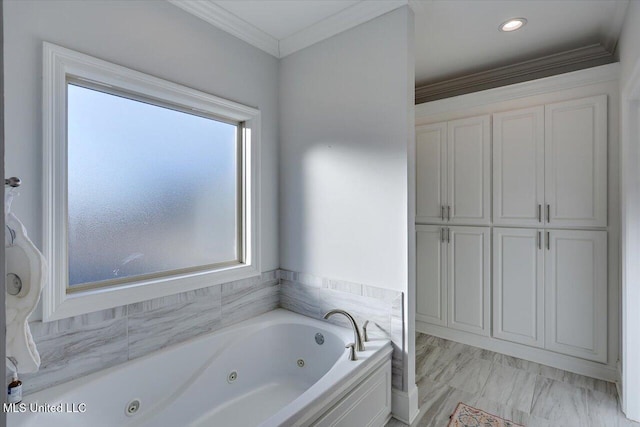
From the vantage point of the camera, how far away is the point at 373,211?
2.11 m

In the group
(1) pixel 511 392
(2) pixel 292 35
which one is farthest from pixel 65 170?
(1) pixel 511 392

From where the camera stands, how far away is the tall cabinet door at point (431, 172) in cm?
308

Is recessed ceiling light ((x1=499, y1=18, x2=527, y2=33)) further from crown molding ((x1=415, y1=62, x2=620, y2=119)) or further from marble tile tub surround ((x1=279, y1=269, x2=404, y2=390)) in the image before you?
Result: marble tile tub surround ((x1=279, y1=269, x2=404, y2=390))

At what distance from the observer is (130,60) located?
1756mm

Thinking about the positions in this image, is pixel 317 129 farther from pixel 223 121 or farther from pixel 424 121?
pixel 424 121

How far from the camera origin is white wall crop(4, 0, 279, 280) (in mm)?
1410

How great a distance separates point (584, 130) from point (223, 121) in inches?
106

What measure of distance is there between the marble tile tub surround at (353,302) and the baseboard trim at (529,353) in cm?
133


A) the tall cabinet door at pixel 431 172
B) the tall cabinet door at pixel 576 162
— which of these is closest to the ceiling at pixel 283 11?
the tall cabinet door at pixel 431 172

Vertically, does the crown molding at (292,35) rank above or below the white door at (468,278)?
above

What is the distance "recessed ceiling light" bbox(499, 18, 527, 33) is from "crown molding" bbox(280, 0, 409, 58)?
0.85 meters

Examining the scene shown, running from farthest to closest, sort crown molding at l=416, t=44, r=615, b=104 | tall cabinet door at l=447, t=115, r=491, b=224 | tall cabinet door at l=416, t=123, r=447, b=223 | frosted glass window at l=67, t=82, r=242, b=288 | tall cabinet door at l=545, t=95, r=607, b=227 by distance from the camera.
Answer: tall cabinet door at l=416, t=123, r=447, b=223 < tall cabinet door at l=447, t=115, r=491, b=224 < crown molding at l=416, t=44, r=615, b=104 < tall cabinet door at l=545, t=95, r=607, b=227 < frosted glass window at l=67, t=82, r=242, b=288

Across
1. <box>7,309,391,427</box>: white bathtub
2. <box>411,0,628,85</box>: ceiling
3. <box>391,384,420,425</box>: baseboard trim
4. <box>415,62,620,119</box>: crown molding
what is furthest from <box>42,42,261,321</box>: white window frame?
<box>415,62,620,119</box>: crown molding

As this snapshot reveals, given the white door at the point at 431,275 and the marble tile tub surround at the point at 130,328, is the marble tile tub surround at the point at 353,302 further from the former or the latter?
the white door at the point at 431,275
